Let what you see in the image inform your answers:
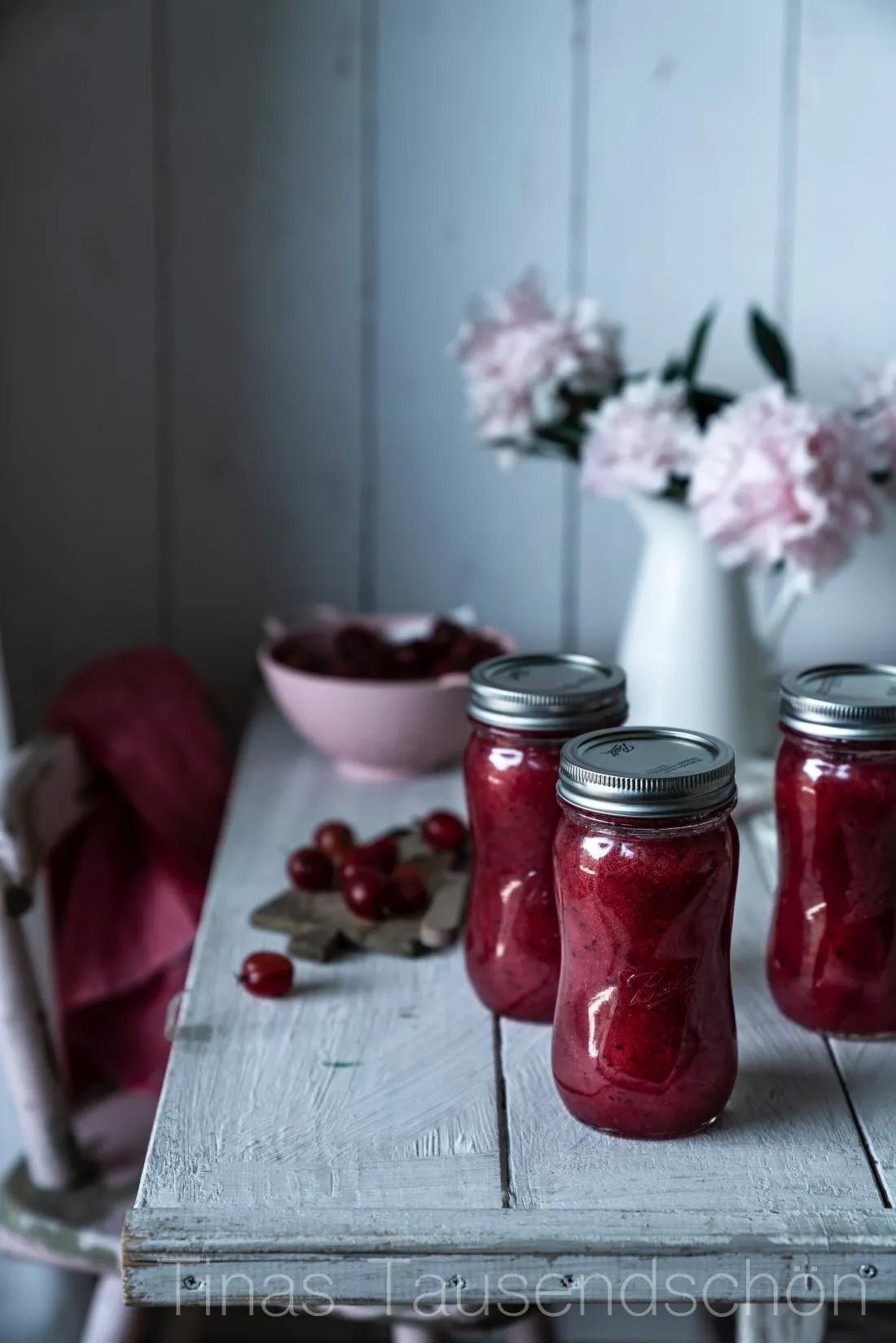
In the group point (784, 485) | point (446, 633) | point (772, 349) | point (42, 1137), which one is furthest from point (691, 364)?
point (42, 1137)

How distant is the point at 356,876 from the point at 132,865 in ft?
1.09

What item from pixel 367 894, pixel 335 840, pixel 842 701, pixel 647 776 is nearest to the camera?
pixel 647 776

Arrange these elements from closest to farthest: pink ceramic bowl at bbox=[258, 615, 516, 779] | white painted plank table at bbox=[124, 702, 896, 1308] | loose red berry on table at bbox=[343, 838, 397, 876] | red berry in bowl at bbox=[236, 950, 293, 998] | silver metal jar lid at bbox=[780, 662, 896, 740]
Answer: white painted plank table at bbox=[124, 702, 896, 1308]
silver metal jar lid at bbox=[780, 662, 896, 740]
red berry in bowl at bbox=[236, 950, 293, 998]
loose red berry on table at bbox=[343, 838, 397, 876]
pink ceramic bowl at bbox=[258, 615, 516, 779]

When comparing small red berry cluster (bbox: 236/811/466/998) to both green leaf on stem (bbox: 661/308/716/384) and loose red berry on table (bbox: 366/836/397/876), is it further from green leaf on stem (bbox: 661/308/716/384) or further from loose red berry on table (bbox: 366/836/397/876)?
green leaf on stem (bbox: 661/308/716/384)

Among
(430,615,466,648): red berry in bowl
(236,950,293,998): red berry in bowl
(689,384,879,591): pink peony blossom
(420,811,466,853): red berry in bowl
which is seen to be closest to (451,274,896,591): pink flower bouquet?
(689,384,879,591): pink peony blossom

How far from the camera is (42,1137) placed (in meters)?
1.04

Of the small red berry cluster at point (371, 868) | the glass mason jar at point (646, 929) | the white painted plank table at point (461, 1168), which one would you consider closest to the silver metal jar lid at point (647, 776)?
the glass mason jar at point (646, 929)

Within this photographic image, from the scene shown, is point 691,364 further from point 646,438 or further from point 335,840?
point 335,840

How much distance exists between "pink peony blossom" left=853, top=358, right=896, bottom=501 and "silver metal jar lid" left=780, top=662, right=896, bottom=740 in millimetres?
307

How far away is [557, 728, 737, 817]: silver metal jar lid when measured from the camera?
2.18ft

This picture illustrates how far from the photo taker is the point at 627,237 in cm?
146

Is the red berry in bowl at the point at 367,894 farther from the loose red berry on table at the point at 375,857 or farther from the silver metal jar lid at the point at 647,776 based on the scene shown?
the silver metal jar lid at the point at 647,776

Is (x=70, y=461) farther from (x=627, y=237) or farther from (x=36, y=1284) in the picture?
(x=36, y=1284)

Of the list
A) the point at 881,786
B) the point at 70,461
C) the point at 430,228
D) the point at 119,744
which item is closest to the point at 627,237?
the point at 430,228
